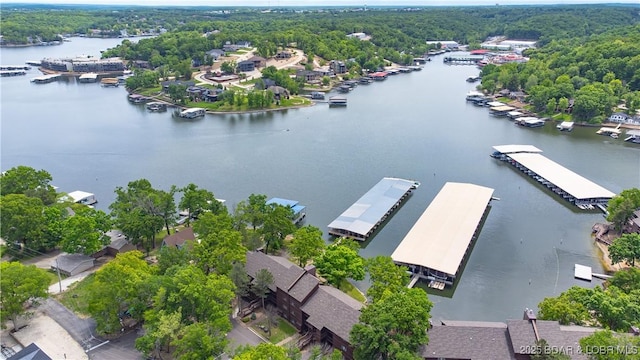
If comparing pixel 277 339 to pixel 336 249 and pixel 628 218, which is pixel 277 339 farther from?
pixel 628 218

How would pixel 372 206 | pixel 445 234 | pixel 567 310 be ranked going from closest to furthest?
pixel 567 310 < pixel 445 234 < pixel 372 206

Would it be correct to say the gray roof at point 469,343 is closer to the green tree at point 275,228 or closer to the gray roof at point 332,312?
the gray roof at point 332,312

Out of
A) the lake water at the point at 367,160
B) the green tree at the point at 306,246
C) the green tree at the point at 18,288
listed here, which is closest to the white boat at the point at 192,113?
the lake water at the point at 367,160

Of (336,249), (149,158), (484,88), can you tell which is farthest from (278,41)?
(336,249)

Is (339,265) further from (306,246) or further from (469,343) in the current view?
(469,343)

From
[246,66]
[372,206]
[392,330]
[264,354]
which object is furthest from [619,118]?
[246,66]
